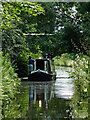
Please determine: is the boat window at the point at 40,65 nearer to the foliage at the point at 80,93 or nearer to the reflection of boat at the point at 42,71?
the reflection of boat at the point at 42,71

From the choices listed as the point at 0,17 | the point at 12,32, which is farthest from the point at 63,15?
the point at 0,17

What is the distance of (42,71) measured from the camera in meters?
25.0

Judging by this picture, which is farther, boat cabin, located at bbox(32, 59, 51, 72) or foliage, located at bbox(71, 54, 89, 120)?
boat cabin, located at bbox(32, 59, 51, 72)

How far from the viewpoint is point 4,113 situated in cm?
848

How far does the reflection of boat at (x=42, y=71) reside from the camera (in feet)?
81.0

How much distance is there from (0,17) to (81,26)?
23.8 meters

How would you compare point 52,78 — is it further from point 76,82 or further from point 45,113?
point 45,113

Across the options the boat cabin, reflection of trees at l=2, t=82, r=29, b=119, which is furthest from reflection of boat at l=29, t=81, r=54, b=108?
the boat cabin

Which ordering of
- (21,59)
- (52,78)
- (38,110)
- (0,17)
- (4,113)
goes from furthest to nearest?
(21,59) → (52,78) → (0,17) → (38,110) → (4,113)

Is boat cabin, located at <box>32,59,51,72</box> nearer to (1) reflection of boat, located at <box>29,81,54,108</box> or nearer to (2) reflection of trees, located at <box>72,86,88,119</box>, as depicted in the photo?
(1) reflection of boat, located at <box>29,81,54,108</box>

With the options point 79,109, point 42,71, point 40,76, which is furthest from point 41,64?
point 79,109

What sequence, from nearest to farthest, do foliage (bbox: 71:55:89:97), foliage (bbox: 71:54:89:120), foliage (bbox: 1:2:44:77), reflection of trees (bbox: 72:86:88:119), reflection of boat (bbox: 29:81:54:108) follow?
reflection of trees (bbox: 72:86:88:119), foliage (bbox: 71:54:89:120), reflection of boat (bbox: 29:81:54:108), foliage (bbox: 1:2:44:77), foliage (bbox: 71:55:89:97)

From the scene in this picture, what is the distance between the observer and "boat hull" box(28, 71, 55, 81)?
2464 centimetres

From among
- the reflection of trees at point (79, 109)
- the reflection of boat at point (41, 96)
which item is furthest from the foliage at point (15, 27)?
the reflection of trees at point (79, 109)
